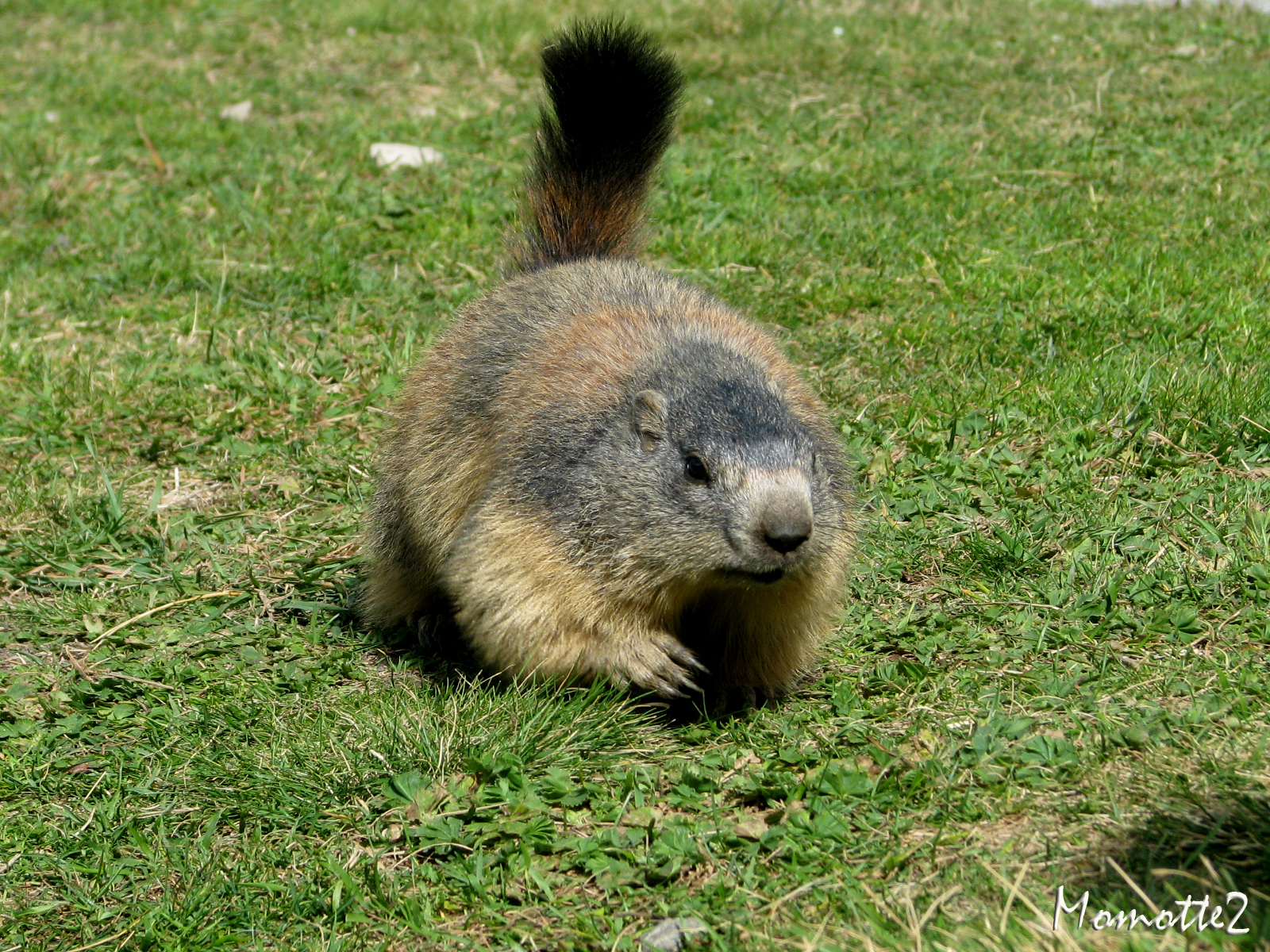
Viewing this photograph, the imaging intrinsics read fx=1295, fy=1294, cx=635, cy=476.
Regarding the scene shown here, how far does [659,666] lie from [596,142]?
7.22ft

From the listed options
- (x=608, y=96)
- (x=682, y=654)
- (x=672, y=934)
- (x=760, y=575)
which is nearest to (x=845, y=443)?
(x=608, y=96)

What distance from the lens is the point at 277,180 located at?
328 inches

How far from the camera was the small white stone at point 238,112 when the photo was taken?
9445 millimetres

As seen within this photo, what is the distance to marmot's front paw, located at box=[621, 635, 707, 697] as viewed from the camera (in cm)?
393

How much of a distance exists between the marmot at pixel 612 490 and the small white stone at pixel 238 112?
17.5 ft

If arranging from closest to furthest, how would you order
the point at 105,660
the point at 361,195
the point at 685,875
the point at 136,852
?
the point at 685,875 < the point at 136,852 < the point at 105,660 < the point at 361,195

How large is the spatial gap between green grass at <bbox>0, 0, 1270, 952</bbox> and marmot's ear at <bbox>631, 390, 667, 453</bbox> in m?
0.84

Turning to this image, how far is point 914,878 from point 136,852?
2138 mm

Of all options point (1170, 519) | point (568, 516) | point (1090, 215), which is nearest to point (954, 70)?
point (1090, 215)

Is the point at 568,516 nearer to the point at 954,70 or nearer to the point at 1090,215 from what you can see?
the point at 1090,215

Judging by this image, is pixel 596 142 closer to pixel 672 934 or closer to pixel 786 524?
pixel 786 524

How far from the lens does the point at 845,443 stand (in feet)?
18.4

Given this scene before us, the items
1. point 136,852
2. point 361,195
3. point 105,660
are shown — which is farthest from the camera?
point 361,195

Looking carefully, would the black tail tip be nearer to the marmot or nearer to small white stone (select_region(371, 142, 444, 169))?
the marmot
